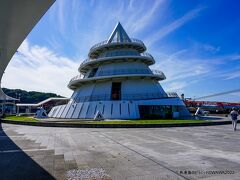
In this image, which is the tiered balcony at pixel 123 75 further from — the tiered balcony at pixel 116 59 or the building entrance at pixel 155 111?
the building entrance at pixel 155 111

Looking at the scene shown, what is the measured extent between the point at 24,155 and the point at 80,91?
36722mm

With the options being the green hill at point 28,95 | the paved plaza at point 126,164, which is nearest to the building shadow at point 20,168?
the paved plaza at point 126,164

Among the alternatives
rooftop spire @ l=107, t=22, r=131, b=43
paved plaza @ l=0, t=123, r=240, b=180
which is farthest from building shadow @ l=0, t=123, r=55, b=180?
rooftop spire @ l=107, t=22, r=131, b=43

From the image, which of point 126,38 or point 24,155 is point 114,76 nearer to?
point 126,38

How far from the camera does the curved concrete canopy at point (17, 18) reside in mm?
6044

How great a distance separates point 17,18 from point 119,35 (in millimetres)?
43433

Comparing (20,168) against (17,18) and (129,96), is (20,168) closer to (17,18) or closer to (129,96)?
(17,18)

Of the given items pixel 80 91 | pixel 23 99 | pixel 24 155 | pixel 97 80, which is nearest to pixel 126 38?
pixel 97 80

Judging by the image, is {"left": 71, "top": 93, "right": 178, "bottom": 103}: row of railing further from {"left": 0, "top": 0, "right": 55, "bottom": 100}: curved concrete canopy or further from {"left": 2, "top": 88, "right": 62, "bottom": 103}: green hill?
{"left": 2, "top": 88, "right": 62, "bottom": 103}: green hill

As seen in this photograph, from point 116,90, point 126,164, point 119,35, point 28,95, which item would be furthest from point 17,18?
point 28,95

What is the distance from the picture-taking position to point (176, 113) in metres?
38.2

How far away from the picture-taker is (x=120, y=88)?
139ft

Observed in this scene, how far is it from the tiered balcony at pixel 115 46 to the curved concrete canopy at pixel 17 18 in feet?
118

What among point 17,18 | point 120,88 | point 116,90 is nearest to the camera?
point 17,18
